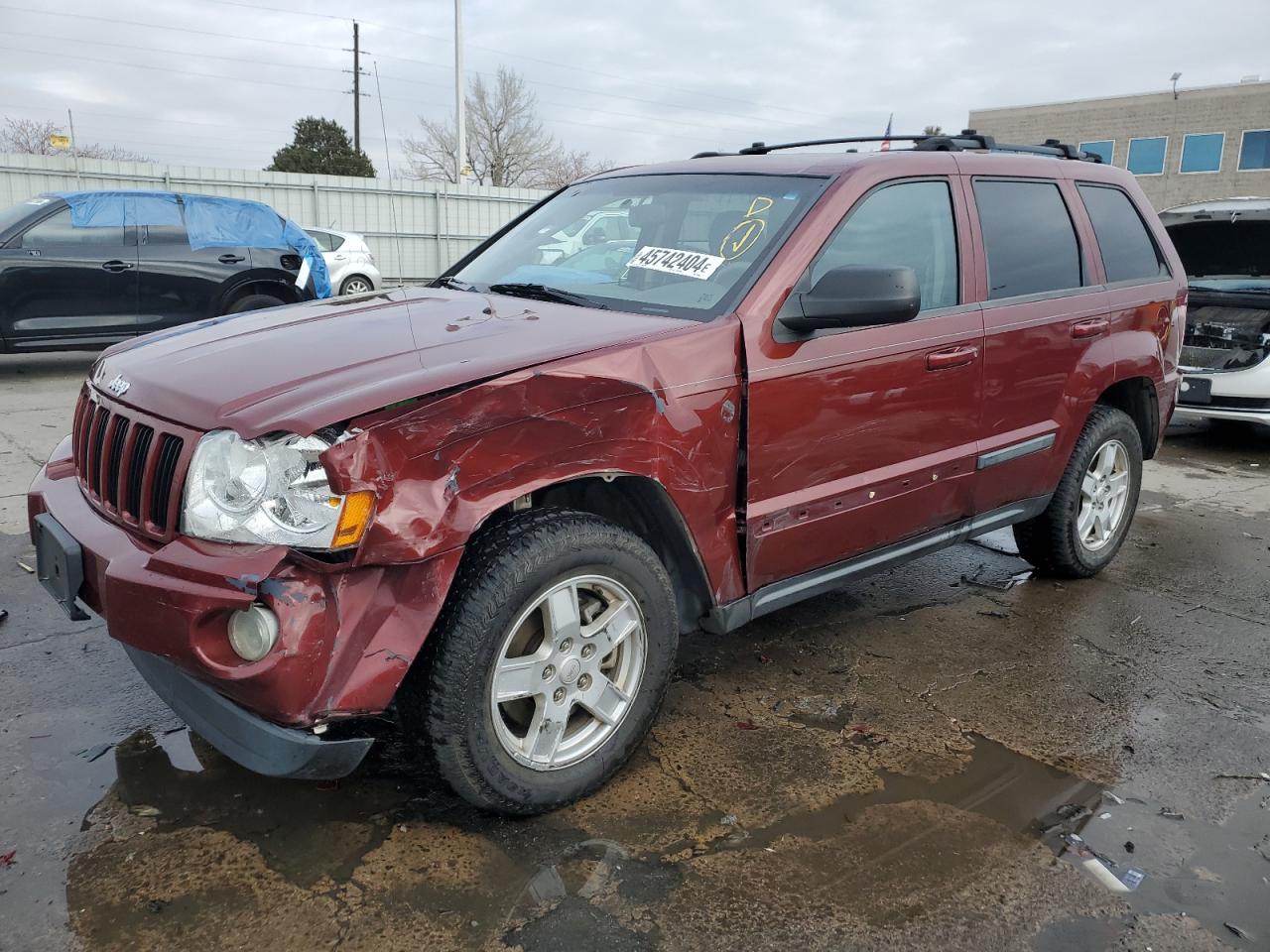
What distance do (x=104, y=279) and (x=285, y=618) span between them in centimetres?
Result: 823

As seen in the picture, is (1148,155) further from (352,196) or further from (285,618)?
(285,618)

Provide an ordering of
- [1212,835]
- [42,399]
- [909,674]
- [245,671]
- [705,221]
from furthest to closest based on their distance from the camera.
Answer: [42,399] < [909,674] < [705,221] < [1212,835] < [245,671]

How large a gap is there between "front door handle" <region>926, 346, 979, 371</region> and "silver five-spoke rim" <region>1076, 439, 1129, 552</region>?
126 cm

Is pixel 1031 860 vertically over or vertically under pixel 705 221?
under

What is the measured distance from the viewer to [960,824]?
2.72 meters

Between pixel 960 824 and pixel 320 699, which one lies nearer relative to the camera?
pixel 320 699

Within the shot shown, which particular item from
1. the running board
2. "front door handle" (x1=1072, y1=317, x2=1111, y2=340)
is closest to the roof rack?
"front door handle" (x1=1072, y1=317, x2=1111, y2=340)

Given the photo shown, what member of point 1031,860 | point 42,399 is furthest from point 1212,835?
point 42,399

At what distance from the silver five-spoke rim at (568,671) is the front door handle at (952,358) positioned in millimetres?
1466

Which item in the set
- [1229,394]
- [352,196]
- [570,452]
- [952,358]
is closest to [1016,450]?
[952,358]

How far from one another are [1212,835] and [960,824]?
2.25 feet

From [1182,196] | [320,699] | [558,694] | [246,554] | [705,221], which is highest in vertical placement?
[1182,196]

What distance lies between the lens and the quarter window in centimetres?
872

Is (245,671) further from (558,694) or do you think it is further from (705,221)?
(705,221)
